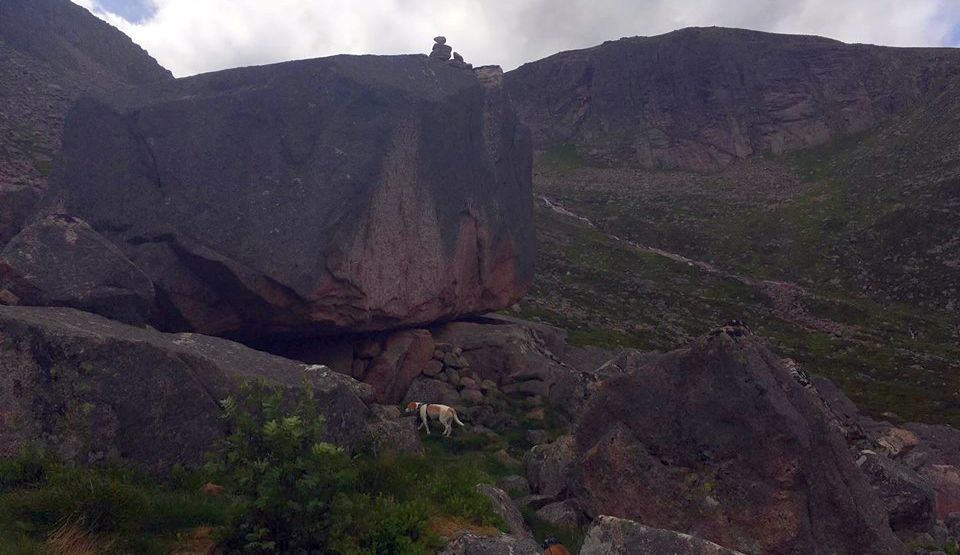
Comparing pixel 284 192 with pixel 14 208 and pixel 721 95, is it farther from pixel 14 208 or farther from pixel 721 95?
pixel 721 95

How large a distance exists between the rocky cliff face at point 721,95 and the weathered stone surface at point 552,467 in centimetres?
8818

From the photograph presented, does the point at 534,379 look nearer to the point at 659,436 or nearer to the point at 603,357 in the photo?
the point at 603,357

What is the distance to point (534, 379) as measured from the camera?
960 inches

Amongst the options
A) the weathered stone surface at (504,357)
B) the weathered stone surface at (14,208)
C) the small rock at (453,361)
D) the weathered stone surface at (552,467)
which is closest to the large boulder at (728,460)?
the weathered stone surface at (552,467)

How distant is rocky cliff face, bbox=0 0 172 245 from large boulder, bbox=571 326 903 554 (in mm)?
15895

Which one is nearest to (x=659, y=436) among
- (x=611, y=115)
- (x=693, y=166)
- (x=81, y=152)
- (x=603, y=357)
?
(x=81, y=152)

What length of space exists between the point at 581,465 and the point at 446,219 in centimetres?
1162

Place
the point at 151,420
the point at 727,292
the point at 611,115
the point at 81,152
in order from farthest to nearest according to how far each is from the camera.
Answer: the point at 611,115, the point at 727,292, the point at 81,152, the point at 151,420

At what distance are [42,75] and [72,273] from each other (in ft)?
95.6

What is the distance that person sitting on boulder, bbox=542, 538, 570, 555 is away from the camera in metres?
10.1

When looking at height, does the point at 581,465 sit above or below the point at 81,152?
below

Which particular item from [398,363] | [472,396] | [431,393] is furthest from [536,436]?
[398,363]

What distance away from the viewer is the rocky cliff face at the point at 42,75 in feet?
88.8

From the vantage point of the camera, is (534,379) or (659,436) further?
(534,379)
